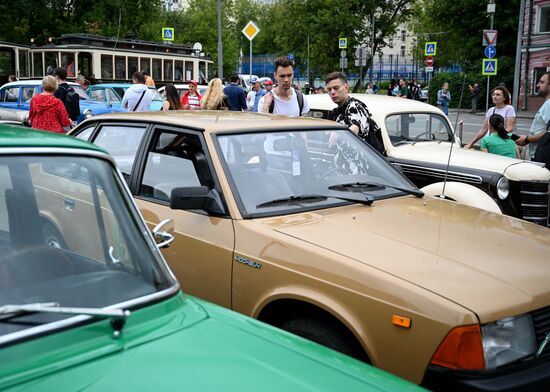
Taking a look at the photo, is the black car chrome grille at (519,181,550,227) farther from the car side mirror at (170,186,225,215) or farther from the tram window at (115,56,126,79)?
the tram window at (115,56,126,79)

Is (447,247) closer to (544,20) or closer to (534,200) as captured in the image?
(534,200)

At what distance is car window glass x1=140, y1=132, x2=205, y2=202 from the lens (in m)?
4.13

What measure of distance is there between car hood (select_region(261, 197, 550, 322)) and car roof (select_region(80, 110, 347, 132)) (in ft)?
2.62

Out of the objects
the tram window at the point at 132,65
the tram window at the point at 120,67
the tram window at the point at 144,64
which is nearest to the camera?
the tram window at the point at 120,67

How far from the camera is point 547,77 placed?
8.20 m

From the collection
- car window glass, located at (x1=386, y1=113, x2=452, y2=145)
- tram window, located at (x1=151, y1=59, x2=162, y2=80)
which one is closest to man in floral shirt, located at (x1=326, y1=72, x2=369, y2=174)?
car window glass, located at (x1=386, y1=113, x2=452, y2=145)

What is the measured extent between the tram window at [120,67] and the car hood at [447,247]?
2286 cm

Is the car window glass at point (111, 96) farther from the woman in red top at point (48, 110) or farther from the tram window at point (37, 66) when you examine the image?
the woman in red top at point (48, 110)

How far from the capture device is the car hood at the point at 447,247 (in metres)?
3.00

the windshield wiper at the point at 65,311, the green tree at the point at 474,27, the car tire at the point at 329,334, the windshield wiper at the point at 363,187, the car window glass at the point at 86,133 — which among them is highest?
the green tree at the point at 474,27

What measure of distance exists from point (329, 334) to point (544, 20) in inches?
1502

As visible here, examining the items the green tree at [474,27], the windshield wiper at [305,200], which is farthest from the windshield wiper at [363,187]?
the green tree at [474,27]

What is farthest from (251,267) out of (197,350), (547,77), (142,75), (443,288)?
(142,75)

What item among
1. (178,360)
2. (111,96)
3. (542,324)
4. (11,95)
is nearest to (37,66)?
(11,95)
